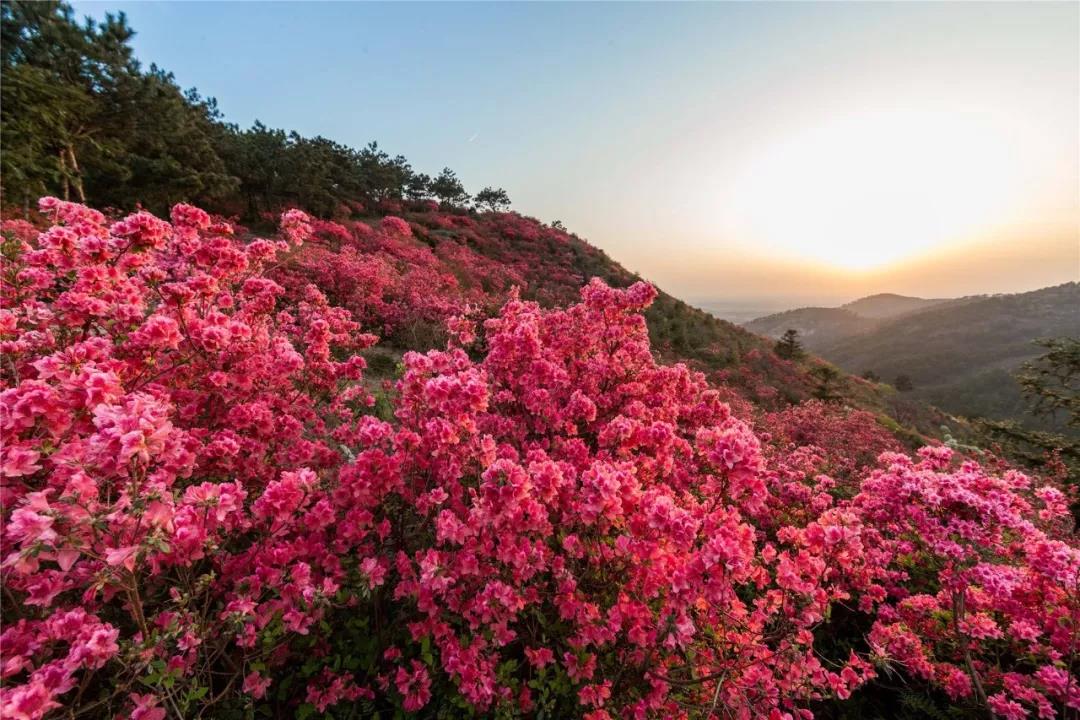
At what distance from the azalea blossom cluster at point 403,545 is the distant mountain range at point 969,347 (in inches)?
1741

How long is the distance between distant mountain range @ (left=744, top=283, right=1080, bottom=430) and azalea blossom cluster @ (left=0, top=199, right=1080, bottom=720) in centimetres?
4423

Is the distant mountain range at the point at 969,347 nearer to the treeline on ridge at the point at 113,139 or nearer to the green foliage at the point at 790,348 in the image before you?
the green foliage at the point at 790,348

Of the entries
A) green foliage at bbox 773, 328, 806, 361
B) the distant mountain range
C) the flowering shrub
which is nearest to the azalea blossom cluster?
the flowering shrub

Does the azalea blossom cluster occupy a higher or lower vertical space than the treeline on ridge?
lower

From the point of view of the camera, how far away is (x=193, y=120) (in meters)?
19.2

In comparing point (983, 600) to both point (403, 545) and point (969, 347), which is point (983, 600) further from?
point (969, 347)

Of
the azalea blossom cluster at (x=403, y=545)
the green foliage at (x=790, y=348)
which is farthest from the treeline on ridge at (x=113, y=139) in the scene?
the green foliage at (x=790, y=348)

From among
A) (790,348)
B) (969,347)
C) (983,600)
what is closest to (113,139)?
(983,600)

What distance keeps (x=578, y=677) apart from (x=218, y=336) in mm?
3581

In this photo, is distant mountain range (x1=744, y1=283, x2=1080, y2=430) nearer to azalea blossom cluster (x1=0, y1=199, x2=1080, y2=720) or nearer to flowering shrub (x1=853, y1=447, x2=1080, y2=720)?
flowering shrub (x1=853, y1=447, x2=1080, y2=720)

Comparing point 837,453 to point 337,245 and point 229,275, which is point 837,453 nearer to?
point 229,275

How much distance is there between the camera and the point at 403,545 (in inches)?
130

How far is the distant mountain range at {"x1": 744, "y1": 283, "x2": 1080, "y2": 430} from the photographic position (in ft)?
153

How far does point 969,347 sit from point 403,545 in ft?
304
